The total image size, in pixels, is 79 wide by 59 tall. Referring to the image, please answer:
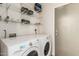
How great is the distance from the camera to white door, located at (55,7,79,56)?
177 centimetres

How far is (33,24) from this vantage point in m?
2.24

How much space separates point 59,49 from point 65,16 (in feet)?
3.00

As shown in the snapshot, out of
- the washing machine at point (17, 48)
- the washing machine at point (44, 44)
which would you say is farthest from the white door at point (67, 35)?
the washing machine at point (17, 48)

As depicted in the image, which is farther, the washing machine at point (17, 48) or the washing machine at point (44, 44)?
the washing machine at point (44, 44)

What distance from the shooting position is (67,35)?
1.97 m

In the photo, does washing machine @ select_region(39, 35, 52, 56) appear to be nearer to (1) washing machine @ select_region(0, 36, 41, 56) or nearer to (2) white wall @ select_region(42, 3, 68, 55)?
(1) washing machine @ select_region(0, 36, 41, 56)

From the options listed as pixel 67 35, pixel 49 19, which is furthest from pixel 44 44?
pixel 49 19

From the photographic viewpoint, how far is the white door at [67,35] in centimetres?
177

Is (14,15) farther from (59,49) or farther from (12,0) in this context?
(59,49)

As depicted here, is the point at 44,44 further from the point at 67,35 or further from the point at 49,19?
the point at 49,19

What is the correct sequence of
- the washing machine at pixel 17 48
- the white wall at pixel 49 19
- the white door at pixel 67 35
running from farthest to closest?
the white wall at pixel 49 19 → the white door at pixel 67 35 → the washing machine at pixel 17 48

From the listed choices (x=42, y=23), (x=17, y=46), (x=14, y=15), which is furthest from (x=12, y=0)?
(x=42, y=23)

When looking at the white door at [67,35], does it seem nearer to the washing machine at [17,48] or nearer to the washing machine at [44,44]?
the washing machine at [44,44]

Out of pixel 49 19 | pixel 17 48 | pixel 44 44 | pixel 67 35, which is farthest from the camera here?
pixel 49 19
